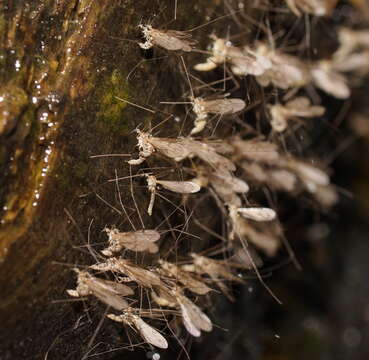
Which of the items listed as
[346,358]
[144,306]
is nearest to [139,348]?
[144,306]

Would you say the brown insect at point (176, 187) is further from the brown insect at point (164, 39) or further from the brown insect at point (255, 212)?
the brown insect at point (164, 39)

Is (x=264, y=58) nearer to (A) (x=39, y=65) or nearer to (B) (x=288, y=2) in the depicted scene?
(B) (x=288, y=2)

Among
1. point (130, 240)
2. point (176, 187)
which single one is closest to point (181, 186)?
point (176, 187)

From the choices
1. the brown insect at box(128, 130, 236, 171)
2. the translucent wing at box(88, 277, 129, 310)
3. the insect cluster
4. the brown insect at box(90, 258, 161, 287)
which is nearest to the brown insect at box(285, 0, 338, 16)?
the insect cluster

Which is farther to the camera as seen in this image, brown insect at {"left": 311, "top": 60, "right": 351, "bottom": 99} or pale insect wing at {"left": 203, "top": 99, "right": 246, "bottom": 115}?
brown insect at {"left": 311, "top": 60, "right": 351, "bottom": 99}

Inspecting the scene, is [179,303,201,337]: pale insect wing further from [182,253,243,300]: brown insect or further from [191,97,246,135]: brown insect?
[191,97,246,135]: brown insect
